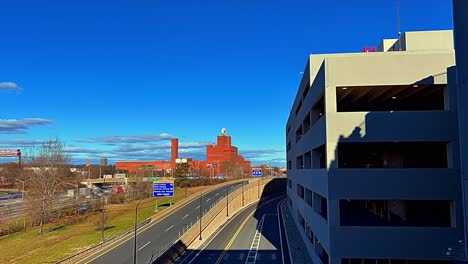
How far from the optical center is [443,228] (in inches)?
843

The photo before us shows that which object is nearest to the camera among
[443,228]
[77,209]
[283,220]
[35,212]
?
[443,228]

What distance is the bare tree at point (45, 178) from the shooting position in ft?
203

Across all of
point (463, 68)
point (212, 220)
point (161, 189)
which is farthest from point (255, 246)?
point (463, 68)

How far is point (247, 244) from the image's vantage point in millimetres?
48719

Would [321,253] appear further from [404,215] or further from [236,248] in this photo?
[236,248]

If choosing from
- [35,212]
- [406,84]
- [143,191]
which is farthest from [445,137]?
[143,191]

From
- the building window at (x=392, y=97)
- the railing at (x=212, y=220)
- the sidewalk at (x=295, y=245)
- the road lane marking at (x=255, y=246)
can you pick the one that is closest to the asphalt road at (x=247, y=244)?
the road lane marking at (x=255, y=246)

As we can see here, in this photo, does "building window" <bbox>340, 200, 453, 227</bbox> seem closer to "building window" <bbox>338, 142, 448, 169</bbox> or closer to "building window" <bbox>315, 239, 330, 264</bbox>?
"building window" <bbox>338, 142, 448, 169</bbox>

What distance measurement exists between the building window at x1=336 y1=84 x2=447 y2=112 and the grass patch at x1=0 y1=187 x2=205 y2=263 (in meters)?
33.6

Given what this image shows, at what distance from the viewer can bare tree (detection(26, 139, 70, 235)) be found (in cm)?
6194

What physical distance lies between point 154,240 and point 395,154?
33.4m

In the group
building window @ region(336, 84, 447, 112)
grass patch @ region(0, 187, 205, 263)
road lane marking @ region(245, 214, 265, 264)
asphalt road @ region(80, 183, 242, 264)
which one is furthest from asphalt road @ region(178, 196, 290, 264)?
building window @ region(336, 84, 447, 112)

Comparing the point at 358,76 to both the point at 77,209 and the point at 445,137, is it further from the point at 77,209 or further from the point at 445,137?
the point at 77,209

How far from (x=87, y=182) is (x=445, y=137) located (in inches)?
5194
